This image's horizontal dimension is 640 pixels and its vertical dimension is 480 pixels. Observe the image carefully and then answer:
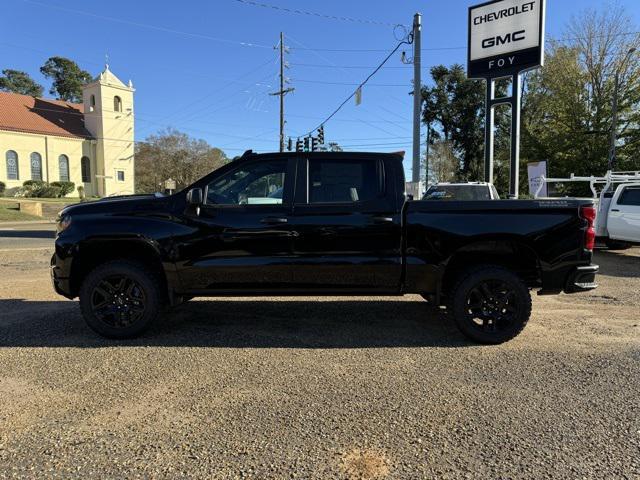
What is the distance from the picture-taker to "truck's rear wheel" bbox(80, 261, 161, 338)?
16.5 ft

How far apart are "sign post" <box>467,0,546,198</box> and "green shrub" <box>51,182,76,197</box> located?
48028mm

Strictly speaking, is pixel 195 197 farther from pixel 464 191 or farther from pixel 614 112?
pixel 614 112

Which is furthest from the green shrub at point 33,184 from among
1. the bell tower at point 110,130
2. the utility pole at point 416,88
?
the utility pole at point 416,88

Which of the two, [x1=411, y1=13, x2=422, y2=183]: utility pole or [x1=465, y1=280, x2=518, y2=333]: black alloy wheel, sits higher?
[x1=411, y1=13, x2=422, y2=183]: utility pole

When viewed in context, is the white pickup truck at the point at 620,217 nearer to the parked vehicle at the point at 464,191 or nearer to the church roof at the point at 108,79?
the parked vehicle at the point at 464,191

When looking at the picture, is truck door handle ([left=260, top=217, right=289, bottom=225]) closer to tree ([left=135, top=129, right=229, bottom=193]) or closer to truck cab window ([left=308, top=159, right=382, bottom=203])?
truck cab window ([left=308, top=159, right=382, bottom=203])

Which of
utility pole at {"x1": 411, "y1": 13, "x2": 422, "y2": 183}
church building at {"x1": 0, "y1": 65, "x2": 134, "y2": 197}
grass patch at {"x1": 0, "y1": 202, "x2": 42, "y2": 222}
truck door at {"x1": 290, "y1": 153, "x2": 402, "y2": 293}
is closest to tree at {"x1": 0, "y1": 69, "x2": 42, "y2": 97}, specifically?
church building at {"x1": 0, "y1": 65, "x2": 134, "y2": 197}

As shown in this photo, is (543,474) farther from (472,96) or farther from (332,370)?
(472,96)

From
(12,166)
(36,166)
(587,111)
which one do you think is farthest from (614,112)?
(12,166)

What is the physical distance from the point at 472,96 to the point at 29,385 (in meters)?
44.3

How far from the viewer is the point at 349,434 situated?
3.21 meters

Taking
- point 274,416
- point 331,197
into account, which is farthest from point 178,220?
point 274,416

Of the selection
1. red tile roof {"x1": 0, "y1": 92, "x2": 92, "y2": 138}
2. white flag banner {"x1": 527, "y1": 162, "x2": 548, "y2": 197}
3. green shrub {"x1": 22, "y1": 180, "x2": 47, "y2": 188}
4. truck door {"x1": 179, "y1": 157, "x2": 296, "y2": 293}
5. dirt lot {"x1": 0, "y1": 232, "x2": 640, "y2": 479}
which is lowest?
dirt lot {"x1": 0, "y1": 232, "x2": 640, "y2": 479}

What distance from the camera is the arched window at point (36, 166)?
52.8 meters
